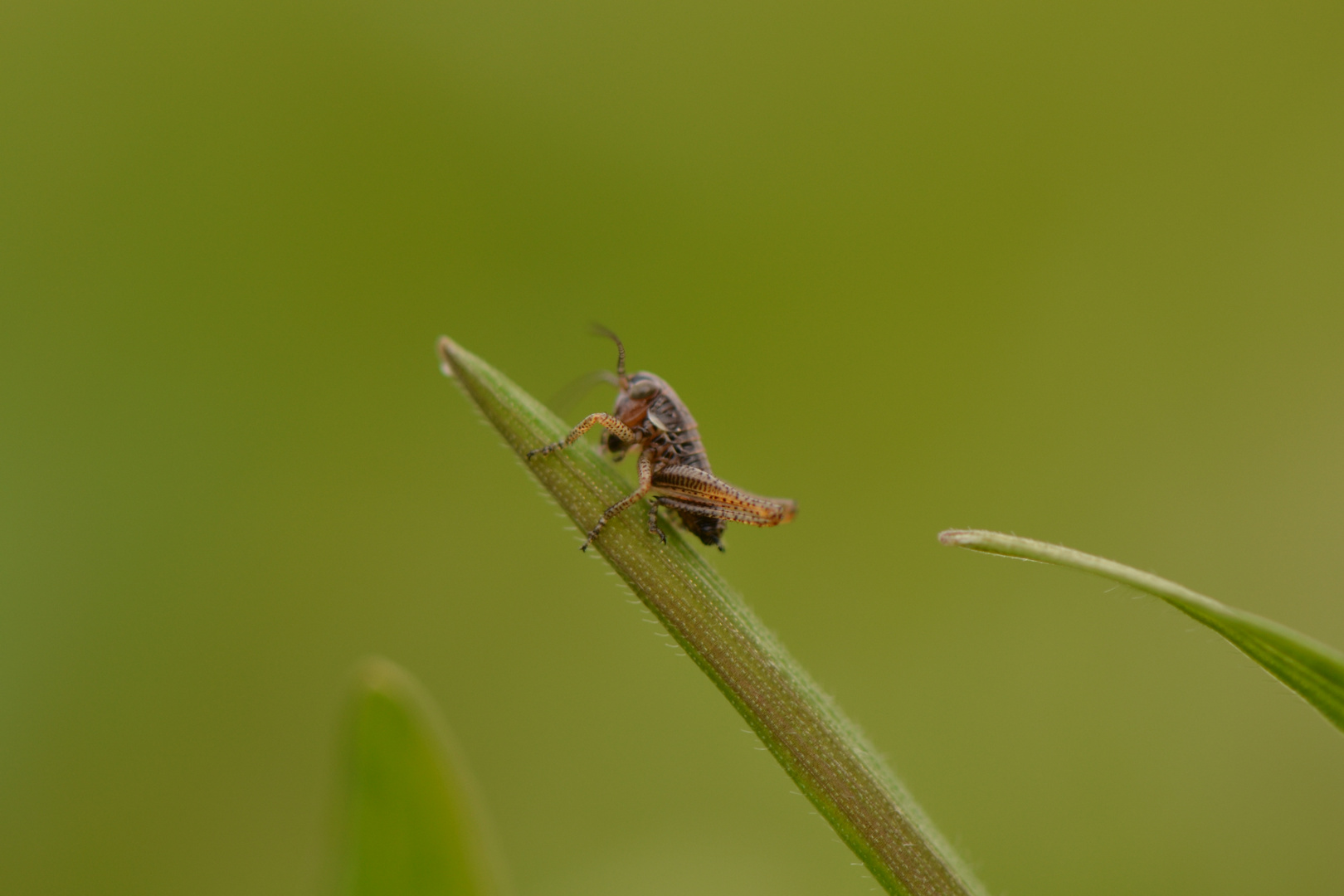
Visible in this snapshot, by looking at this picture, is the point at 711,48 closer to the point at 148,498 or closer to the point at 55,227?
the point at 55,227

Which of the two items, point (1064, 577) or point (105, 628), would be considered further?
point (1064, 577)

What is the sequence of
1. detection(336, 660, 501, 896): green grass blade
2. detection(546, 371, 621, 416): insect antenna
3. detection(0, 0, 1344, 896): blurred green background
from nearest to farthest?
detection(336, 660, 501, 896): green grass blade
detection(546, 371, 621, 416): insect antenna
detection(0, 0, 1344, 896): blurred green background

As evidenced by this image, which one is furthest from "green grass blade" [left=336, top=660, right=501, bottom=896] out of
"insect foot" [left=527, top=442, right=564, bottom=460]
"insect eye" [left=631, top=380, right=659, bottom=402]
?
"insect eye" [left=631, top=380, right=659, bottom=402]

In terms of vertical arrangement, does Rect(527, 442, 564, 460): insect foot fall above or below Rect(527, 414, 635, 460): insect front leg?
below

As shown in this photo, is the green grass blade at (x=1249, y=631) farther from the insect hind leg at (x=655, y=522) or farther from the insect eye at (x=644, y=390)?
the insect eye at (x=644, y=390)

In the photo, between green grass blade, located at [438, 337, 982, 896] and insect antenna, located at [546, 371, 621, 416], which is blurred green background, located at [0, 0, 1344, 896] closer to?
insect antenna, located at [546, 371, 621, 416]

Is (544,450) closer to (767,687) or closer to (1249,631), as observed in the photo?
(767,687)

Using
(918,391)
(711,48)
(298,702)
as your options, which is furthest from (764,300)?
(298,702)
